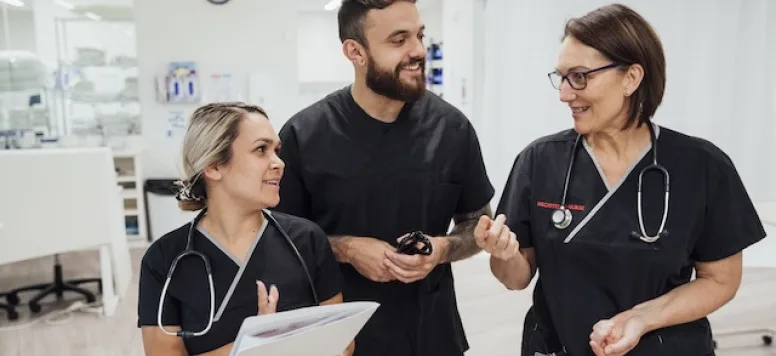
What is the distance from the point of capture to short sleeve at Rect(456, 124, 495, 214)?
1673 millimetres

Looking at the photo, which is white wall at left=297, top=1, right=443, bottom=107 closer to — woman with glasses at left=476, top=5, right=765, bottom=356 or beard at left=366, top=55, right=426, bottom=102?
beard at left=366, top=55, right=426, bottom=102

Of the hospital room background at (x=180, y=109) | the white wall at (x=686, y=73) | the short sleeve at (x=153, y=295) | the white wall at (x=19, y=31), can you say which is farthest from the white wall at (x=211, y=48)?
the short sleeve at (x=153, y=295)

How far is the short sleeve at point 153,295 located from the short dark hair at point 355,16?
2.15 ft

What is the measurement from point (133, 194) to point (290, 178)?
408 cm

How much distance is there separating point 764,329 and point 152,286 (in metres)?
3.19

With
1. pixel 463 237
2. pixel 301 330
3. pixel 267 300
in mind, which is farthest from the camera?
pixel 463 237

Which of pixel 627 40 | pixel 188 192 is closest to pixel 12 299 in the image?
pixel 188 192

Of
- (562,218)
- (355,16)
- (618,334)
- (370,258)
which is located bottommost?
(618,334)

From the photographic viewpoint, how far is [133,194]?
5.25 m

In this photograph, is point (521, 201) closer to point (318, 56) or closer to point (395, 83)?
point (395, 83)

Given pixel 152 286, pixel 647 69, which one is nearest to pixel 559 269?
pixel 647 69

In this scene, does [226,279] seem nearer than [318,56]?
Yes

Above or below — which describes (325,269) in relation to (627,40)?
below

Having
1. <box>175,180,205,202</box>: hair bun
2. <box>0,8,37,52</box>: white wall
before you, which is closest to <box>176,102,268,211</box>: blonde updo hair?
<box>175,180,205,202</box>: hair bun
